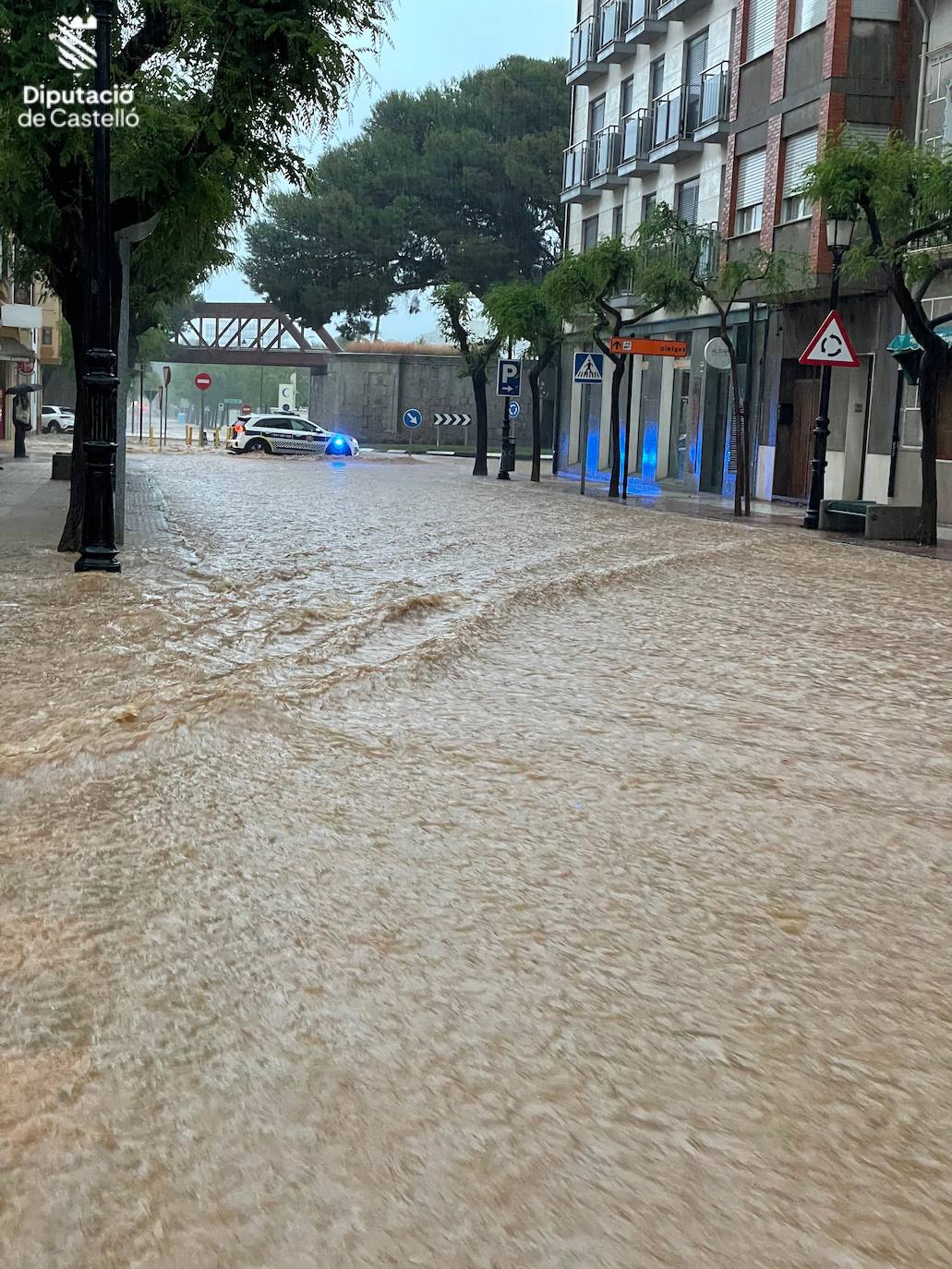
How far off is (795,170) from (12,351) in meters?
23.9

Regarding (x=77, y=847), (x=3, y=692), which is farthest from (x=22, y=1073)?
(x=3, y=692)

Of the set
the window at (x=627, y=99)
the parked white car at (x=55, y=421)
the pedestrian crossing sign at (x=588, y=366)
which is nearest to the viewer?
the pedestrian crossing sign at (x=588, y=366)

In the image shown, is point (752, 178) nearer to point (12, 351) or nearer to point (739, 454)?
point (739, 454)

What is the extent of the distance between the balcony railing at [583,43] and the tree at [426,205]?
17338 mm

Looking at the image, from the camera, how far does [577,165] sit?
148ft

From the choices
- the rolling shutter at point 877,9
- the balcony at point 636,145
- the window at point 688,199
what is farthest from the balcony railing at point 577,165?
the rolling shutter at point 877,9

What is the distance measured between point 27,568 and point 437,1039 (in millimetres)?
10161

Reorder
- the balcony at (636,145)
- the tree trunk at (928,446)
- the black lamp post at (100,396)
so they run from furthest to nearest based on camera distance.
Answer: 1. the balcony at (636,145)
2. the tree trunk at (928,446)
3. the black lamp post at (100,396)

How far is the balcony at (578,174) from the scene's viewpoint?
44.1 m

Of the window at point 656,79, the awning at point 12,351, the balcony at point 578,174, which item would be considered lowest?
the awning at point 12,351

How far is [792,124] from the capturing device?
3075 centimetres

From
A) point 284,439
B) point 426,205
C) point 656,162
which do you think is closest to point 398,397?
point 426,205

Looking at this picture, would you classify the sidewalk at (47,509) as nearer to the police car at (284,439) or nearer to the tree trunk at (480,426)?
the tree trunk at (480,426)

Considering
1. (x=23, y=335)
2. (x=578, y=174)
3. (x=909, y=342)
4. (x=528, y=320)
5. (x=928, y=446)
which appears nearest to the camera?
(x=928, y=446)
